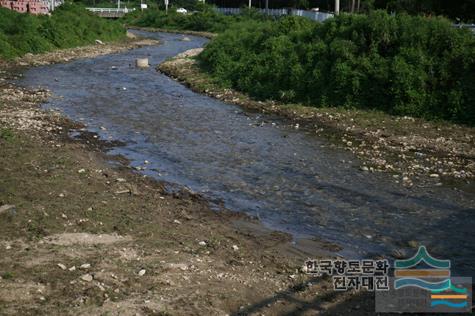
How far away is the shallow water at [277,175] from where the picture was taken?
10375 millimetres

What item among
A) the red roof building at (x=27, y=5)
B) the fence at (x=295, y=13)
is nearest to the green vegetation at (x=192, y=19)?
the fence at (x=295, y=13)

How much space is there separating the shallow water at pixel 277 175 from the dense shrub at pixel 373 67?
3.13 metres

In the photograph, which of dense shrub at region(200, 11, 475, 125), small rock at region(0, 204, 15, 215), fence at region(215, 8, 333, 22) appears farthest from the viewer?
fence at region(215, 8, 333, 22)

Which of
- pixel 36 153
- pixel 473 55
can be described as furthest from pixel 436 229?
pixel 473 55

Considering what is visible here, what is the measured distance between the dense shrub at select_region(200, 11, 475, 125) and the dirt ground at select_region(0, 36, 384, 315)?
11.8m

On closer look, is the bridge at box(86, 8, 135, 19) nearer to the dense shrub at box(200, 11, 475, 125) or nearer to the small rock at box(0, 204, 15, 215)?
the dense shrub at box(200, 11, 475, 125)

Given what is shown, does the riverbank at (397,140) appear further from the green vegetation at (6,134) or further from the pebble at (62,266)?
the green vegetation at (6,134)

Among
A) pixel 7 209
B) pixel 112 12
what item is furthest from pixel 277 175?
pixel 112 12

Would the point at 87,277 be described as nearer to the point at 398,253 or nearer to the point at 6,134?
the point at 398,253

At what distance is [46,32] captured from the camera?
4369 centimetres

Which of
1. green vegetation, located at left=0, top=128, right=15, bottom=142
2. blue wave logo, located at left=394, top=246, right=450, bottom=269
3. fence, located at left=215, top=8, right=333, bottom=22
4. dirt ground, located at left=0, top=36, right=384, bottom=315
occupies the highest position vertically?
fence, located at left=215, top=8, right=333, bottom=22

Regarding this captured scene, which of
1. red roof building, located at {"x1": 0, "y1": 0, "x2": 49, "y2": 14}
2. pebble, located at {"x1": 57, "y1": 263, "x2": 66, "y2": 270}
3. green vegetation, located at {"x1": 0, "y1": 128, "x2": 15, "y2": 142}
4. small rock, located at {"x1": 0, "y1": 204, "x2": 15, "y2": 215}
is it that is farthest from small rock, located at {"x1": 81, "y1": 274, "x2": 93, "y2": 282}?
red roof building, located at {"x1": 0, "y1": 0, "x2": 49, "y2": 14}

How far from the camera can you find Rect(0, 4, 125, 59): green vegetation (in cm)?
3838

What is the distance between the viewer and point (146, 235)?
30.4 ft
